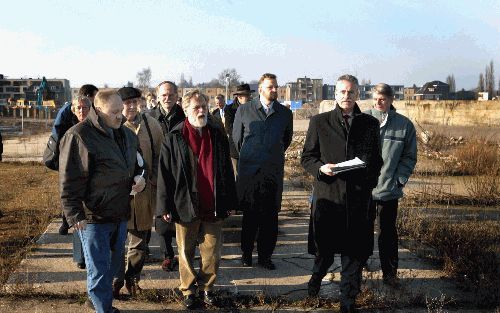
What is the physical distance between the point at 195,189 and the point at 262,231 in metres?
1.42

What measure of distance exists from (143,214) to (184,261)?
595 mm

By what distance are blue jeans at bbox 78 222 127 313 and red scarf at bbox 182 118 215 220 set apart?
735 millimetres

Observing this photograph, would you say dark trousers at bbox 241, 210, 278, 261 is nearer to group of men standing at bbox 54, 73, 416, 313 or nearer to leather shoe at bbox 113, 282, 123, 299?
group of men standing at bbox 54, 73, 416, 313

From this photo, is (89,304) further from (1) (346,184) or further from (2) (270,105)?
(2) (270,105)

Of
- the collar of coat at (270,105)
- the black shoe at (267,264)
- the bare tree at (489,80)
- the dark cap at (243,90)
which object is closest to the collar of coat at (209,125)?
the collar of coat at (270,105)

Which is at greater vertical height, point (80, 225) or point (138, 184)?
point (138, 184)

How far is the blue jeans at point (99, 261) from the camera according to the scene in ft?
11.9

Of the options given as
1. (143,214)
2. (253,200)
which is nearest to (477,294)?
(253,200)

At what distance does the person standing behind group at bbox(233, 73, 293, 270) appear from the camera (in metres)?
5.27

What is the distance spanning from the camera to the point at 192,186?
4.17 meters

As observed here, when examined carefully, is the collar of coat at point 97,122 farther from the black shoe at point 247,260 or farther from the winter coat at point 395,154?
the winter coat at point 395,154

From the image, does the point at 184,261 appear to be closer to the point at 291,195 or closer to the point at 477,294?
the point at 477,294

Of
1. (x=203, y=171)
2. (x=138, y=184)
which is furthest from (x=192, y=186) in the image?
(x=138, y=184)

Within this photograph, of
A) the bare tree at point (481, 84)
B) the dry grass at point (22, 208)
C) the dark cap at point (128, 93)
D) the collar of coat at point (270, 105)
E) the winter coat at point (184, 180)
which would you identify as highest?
the bare tree at point (481, 84)
